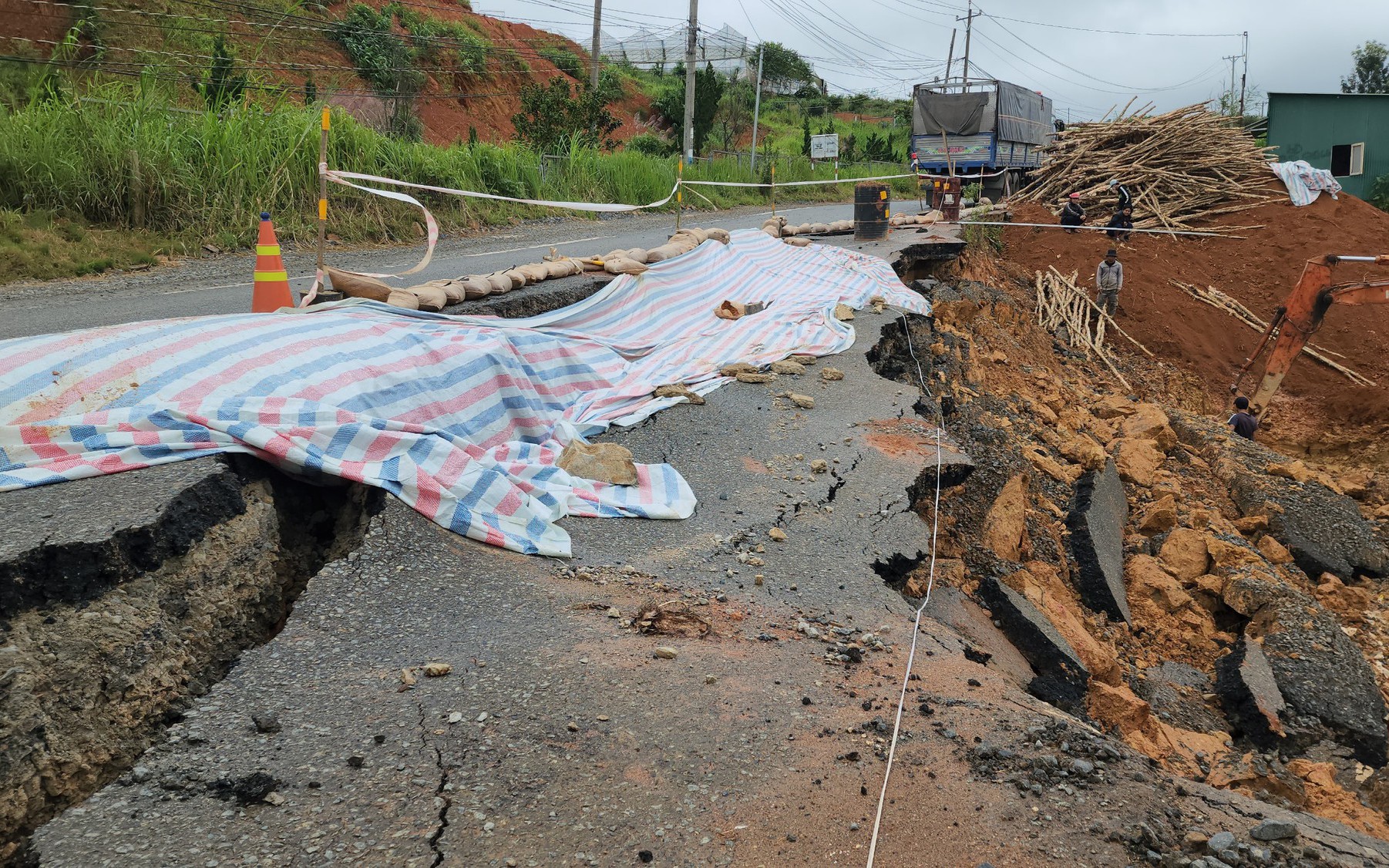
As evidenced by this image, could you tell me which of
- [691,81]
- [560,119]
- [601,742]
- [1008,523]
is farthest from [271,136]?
[691,81]

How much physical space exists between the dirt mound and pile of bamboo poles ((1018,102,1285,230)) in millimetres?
645

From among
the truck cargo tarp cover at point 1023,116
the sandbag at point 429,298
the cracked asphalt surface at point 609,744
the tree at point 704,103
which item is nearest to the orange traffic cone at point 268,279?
the sandbag at point 429,298

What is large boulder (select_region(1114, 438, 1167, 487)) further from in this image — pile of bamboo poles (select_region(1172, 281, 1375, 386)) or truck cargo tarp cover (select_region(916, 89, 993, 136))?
truck cargo tarp cover (select_region(916, 89, 993, 136))

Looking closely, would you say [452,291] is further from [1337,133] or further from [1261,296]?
[1337,133]

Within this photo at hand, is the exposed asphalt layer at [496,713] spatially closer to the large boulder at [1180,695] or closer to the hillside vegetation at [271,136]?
the large boulder at [1180,695]

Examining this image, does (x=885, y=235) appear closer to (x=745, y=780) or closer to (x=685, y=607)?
(x=685, y=607)

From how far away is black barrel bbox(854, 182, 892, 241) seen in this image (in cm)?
1305

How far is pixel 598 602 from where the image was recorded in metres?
3.29

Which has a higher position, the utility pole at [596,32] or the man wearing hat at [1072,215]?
the utility pole at [596,32]

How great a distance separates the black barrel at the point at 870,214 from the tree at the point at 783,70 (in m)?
45.6

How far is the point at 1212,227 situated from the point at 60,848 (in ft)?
55.5

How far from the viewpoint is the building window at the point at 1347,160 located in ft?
66.9

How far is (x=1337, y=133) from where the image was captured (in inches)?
802

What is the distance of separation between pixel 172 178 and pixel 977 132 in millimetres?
16651
